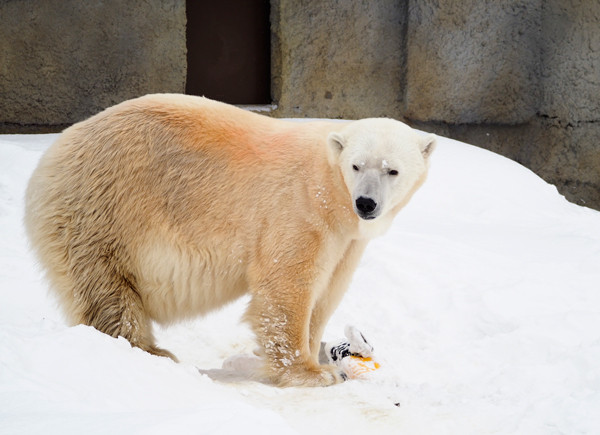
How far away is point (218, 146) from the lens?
9.46ft

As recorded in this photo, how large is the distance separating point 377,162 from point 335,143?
0.62 ft

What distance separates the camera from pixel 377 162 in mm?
2639

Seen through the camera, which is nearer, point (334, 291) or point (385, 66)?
point (334, 291)

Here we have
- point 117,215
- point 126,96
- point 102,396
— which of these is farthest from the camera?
point 126,96

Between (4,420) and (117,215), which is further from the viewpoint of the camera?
(117,215)

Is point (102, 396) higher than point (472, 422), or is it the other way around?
point (102, 396)

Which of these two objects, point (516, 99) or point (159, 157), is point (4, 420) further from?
point (516, 99)

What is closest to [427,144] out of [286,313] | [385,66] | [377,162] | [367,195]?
[377,162]

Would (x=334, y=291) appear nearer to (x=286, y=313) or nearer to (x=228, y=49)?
(x=286, y=313)

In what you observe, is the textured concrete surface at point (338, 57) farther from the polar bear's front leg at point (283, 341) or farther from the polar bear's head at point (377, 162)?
the polar bear's front leg at point (283, 341)

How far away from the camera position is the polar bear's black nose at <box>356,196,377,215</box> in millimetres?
2530

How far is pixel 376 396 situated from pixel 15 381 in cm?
138

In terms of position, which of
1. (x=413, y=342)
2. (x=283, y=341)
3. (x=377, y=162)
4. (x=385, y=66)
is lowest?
(x=413, y=342)

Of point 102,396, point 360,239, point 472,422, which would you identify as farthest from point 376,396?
point 102,396
